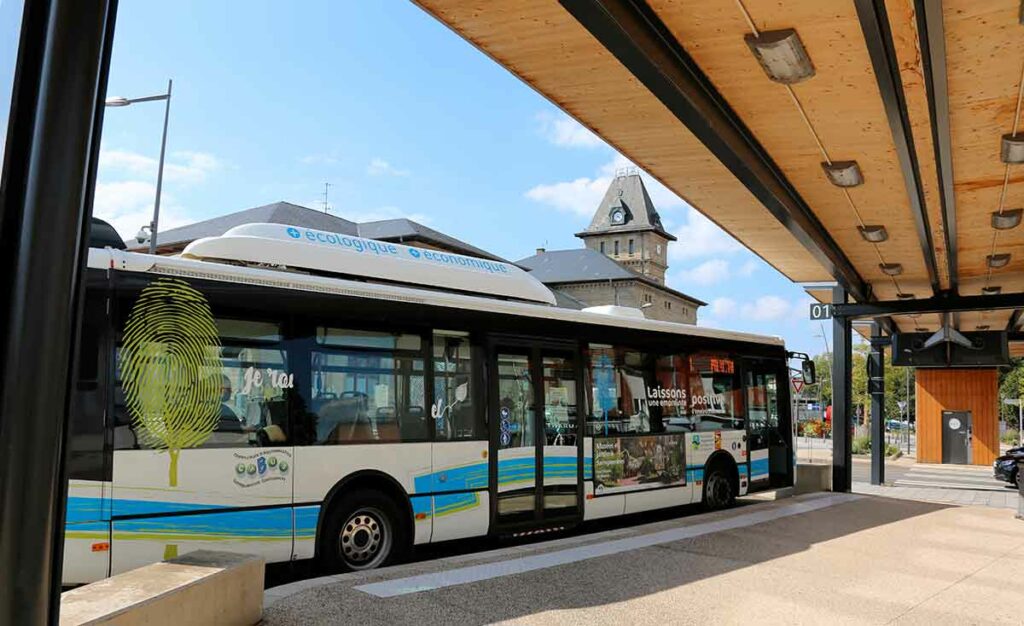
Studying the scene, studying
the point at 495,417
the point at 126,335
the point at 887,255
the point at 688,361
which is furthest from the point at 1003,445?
the point at 126,335

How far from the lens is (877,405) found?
74.3ft

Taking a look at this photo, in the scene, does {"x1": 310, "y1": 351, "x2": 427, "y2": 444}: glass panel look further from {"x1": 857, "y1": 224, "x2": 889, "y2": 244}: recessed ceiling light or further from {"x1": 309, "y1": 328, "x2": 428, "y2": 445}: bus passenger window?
{"x1": 857, "y1": 224, "x2": 889, "y2": 244}: recessed ceiling light

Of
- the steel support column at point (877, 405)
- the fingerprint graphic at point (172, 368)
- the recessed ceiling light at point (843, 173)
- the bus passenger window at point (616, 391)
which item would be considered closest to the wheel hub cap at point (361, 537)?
the fingerprint graphic at point (172, 368)

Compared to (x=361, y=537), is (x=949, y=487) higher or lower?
lower

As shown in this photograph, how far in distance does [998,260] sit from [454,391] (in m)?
11.5

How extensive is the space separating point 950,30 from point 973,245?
9.05 metres

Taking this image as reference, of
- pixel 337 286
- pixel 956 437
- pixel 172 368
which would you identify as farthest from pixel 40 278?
pixel 956 437

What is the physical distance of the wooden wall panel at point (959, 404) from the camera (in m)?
33.8

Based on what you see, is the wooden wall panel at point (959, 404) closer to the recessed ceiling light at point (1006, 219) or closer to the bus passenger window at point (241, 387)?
the recessed ceiling light at point (1006, 219)

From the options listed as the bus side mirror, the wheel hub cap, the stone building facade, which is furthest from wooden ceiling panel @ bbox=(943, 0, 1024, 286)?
the stone building facade

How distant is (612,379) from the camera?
11695 millimetres

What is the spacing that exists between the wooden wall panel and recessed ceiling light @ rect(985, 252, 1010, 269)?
20059mm

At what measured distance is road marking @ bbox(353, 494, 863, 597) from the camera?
6746mm

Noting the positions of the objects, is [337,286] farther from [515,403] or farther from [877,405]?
[877,405]
